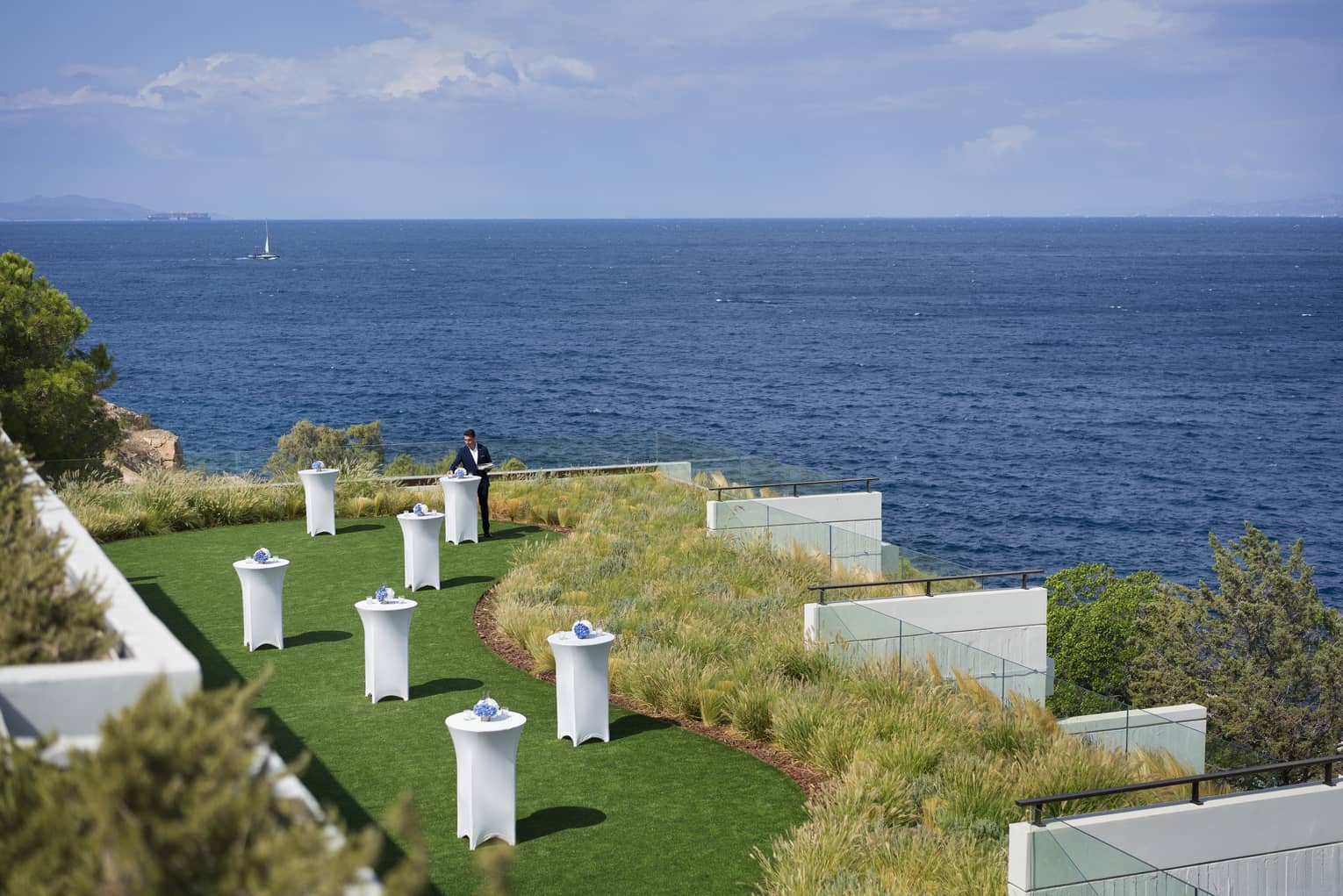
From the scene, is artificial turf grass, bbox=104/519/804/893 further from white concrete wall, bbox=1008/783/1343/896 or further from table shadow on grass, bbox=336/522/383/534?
table shadow on grass, bbox=336/522/383/534

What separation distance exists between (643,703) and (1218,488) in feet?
131

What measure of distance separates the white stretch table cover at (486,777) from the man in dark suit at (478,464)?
30.6ft

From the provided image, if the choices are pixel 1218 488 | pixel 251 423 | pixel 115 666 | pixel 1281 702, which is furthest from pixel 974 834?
pixel 251 423

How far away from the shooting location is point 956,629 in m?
16.4

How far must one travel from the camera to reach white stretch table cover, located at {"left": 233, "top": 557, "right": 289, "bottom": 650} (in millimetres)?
13078

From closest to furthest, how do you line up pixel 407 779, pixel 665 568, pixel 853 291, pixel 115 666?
1. pixel 115 666
2. pixel 407 779
3. pixel 665 568
4. pixel 853 291

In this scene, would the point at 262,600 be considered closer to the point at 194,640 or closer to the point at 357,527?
the point at 194,640

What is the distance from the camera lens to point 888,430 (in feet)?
186

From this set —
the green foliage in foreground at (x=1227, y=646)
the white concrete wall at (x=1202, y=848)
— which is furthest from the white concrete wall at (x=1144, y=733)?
the green foliage in foreground at (x=1227, y=646)

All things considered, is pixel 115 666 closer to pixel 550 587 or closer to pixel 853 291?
pixel 550 587

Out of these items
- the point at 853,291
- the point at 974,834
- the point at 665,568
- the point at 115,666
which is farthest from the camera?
the point at 853,291

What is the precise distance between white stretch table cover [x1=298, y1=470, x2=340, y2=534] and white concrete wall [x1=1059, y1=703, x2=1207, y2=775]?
11039 millimetres

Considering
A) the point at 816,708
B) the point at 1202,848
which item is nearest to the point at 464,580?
the point at 816,708

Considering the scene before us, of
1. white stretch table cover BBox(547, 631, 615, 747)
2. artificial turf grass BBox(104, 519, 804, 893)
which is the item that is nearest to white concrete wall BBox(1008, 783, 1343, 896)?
artificial turf grass BBox(104, 519, 804, 893)
